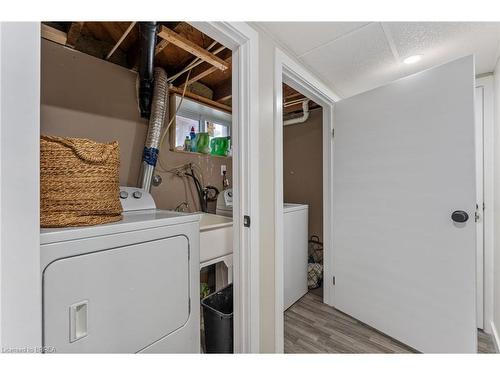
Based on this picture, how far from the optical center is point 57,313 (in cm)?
65

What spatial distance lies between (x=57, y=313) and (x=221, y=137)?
6.58 ft

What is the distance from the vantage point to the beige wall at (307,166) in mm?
2615

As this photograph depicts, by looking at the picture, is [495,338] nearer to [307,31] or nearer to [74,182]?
[307,31]

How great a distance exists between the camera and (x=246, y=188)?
1159 millimetres

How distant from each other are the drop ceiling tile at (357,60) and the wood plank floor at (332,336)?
2.08 meters

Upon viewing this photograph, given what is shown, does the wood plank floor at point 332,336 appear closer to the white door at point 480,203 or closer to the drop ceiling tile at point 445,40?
the white door at point 480,203

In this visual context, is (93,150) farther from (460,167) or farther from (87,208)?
(460,167)

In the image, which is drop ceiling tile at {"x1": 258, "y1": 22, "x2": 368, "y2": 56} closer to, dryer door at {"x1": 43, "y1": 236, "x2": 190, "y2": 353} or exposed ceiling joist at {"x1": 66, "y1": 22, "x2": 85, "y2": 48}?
exposed ceiling joist at {"x1": 66, "y1": 22, "x2": 85, "y2": 48}

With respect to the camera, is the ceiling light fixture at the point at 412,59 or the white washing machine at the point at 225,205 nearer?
the ceiling light fixture at the point at 412,59

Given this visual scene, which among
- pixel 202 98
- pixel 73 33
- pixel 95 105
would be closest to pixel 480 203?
pixel 202 98

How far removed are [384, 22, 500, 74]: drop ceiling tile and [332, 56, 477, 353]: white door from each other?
161 mm

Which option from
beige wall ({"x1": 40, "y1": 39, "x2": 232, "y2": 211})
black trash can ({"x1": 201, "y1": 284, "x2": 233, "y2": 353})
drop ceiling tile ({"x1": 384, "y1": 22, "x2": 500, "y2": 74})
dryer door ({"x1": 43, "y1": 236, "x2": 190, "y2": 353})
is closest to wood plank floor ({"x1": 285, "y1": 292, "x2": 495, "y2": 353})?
black trash can ({"x1": 201, "y1": 284, "x2": 233, "y2": 353})

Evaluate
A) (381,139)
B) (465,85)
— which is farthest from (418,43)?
(381,139)

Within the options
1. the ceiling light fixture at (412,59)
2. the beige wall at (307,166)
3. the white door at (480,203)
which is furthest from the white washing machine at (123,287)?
the white door at (480,203)
